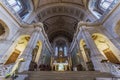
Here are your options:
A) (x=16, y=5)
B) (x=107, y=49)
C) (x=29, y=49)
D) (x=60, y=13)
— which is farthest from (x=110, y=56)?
(x=16, y=5)

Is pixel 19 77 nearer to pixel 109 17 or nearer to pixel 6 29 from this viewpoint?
pixel 6 29

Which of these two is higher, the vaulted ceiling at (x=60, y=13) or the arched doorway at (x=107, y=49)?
the vaulted ceiling at (x=60, y=13)

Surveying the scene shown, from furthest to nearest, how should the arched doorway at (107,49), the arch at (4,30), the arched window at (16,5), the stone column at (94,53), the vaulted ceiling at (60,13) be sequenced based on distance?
the vaulted ceiling at (60,13), the arched window at (16,5), the arch at (4,30), the arched doorway at (107,49), the stone column at (94,53)

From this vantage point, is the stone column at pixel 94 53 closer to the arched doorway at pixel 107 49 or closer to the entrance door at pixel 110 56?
the arched doorway at pixel 107 49

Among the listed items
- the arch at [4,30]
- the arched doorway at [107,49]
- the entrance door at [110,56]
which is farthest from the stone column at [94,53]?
the arch at [4,30]

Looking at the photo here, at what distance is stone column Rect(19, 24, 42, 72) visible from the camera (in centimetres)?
949

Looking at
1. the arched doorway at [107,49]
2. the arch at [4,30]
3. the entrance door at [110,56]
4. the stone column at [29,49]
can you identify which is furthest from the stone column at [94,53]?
the arch at [4,30]

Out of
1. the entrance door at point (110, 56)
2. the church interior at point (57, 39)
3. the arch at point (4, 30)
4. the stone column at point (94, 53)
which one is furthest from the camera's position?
the entrance door at point (110, 56)

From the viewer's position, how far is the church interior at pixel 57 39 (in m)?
7.88

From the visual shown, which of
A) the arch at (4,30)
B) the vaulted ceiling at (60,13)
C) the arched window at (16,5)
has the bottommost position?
the arch at (4,30)

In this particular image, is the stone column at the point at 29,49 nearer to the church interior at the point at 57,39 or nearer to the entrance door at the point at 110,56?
the church interior at the point at 57,39

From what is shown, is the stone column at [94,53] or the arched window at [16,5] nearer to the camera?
the stone column at [94,53]

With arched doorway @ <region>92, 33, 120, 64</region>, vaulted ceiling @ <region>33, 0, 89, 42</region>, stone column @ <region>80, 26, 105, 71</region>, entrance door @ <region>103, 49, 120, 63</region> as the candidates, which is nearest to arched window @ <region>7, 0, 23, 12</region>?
vaulted ceiling @ <region>33, 0, 89, 42</region>

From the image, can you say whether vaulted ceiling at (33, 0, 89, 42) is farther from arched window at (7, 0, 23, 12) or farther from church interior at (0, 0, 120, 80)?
arched window at (7, 0, 23, 12)
